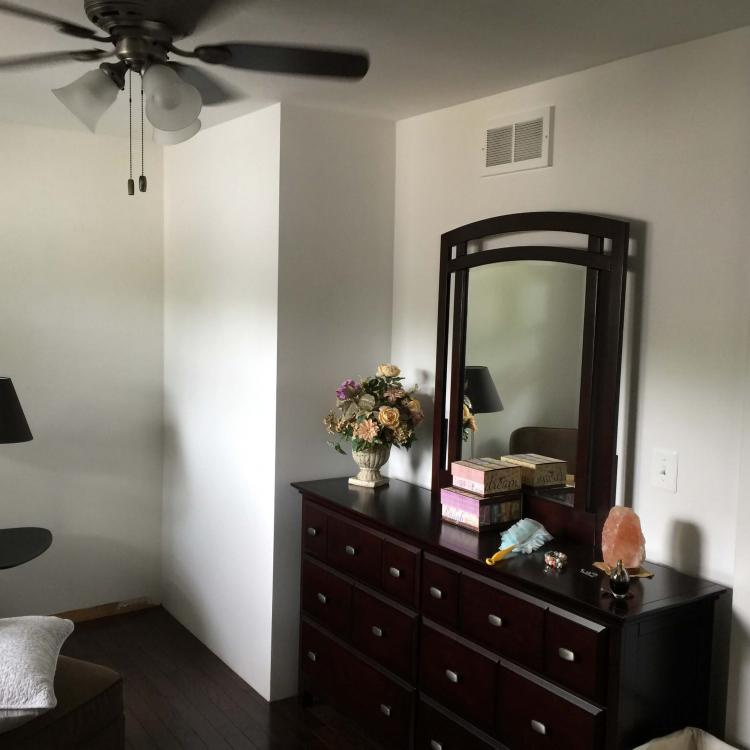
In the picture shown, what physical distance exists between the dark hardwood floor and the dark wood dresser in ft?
0.47

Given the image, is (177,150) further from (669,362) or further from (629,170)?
(669,362)

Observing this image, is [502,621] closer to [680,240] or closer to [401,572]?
[401,572]

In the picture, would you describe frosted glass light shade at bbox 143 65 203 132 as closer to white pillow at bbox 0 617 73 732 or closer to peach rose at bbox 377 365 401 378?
white pillow at bbox 0 617 73 732

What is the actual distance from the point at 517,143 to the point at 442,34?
2.10ft

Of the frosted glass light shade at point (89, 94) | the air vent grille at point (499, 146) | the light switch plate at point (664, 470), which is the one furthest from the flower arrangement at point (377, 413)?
the frosted glass light shade at point (89, 94)

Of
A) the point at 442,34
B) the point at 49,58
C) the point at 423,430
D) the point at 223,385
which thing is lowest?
the point at 423,430

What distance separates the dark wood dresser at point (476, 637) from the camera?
6.75 ft

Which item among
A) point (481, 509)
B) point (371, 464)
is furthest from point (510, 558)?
point (371, 464)

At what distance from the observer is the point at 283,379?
10.6 ft

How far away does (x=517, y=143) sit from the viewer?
9.35 feet

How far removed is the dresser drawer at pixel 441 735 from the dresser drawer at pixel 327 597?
47 cm

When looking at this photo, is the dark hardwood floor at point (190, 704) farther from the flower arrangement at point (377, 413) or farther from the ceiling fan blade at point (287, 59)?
the ceiling fan blade at point (287, 59)

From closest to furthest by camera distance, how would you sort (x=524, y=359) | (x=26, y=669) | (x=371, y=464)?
(x=26, y=669), (x=524, y=359), (x=371, y=464)

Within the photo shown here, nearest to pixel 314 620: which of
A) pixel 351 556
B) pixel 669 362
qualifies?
pixel 351 556
